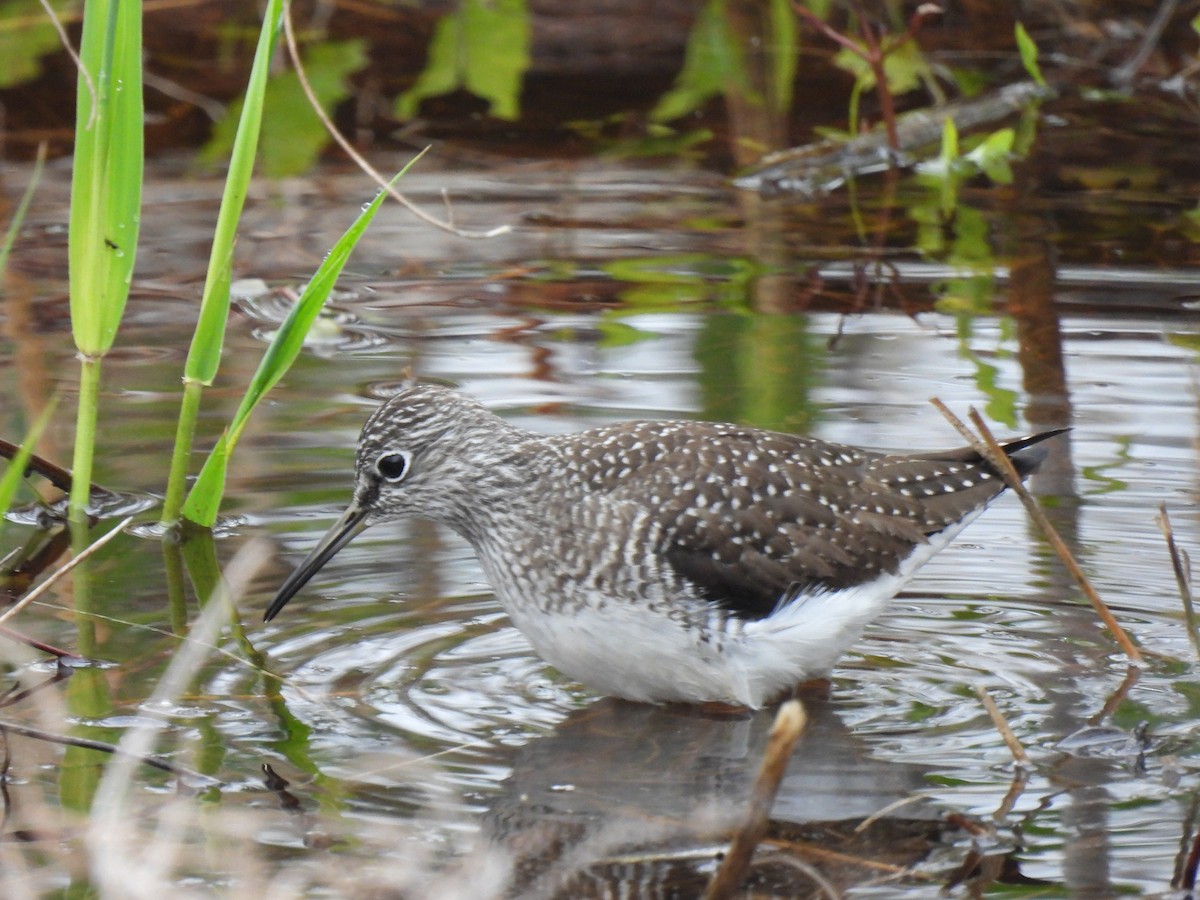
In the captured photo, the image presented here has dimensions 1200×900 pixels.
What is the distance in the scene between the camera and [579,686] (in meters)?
6.53

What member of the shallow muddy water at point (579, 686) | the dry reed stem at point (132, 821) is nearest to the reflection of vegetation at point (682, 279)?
the shallow muddy water at point (579, 686)

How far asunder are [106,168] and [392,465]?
1.53 meters

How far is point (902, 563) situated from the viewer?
21.4ft

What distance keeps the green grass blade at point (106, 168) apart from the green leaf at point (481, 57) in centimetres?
766

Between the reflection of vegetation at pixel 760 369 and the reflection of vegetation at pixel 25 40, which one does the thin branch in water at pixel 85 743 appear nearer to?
the reflection of vegetation at pixel 760 369

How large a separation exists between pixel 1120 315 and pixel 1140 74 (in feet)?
18.5

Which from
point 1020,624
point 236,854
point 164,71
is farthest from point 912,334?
point 164,71

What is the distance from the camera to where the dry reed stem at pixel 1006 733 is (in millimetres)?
5207

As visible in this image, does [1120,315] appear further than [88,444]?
Yes

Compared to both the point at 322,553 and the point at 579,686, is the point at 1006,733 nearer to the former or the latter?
the point at 579,686

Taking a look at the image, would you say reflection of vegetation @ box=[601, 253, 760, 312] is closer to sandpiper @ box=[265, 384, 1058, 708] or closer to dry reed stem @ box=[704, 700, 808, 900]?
sandpiper @ box=[265, 384, 1058, 708]

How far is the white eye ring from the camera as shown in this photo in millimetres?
6609

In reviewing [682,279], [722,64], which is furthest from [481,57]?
[682,279]

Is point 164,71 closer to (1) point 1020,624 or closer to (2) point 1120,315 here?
(2) point 1120,315
